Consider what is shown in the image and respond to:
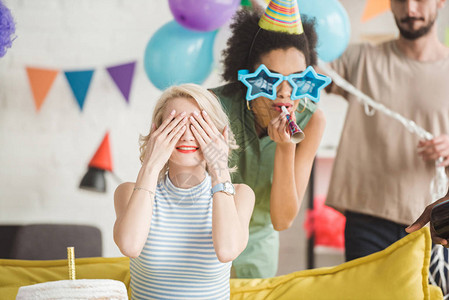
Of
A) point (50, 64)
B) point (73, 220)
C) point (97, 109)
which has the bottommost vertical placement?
point (73, 220)

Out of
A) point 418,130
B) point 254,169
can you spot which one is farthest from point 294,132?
point 418,130

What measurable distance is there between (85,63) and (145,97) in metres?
0.26

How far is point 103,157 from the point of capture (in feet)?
6.03

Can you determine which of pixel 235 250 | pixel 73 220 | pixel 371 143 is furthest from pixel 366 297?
pixel 73 220

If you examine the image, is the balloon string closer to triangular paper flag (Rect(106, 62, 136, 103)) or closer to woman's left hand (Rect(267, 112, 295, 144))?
woman's left hand (Rect(267, 112, 295, 144))

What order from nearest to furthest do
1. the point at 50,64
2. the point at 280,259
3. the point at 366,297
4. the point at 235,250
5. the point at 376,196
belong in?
the point at 235,250, the point at 366,297, the point at 376,196, the point at 50,64, the point at 280,259

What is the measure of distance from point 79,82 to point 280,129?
3.22 feet

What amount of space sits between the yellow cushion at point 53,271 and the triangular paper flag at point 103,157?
609 mm

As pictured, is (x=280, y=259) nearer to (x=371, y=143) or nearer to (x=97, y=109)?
(x=371, y=143)

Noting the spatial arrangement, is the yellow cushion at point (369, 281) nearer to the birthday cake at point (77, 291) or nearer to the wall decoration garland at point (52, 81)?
the birthday cake at point (77, 291)

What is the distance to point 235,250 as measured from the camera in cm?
92

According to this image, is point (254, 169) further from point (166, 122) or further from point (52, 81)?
point (52, 81)

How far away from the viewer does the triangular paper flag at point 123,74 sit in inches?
72.8

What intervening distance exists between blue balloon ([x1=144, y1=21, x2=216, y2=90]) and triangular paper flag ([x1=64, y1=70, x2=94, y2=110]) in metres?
0.44
